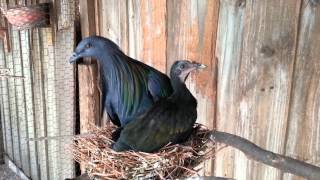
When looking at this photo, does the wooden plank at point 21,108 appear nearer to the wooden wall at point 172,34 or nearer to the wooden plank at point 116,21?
the wooden plank at point 116,21

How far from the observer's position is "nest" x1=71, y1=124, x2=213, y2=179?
112 cm

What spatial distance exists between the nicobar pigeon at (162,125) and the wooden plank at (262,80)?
406 mm

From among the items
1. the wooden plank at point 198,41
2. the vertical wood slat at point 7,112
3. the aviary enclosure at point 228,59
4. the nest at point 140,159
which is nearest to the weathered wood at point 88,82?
the aviary enclosure at point 228,59

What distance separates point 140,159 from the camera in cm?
113

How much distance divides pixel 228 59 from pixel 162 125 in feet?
1.91

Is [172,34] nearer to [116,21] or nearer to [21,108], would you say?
[116,21]

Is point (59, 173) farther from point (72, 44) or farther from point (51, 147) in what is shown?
point (72, 44)

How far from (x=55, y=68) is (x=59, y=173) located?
30.9 inches

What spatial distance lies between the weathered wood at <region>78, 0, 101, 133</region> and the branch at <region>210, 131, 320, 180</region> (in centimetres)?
122

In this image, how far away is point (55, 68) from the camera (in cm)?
267

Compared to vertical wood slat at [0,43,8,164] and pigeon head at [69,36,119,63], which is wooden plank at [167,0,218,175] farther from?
vertical wood slat at [0,43,8,164]

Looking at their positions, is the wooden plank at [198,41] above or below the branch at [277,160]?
above

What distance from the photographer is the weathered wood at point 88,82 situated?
7.34ft

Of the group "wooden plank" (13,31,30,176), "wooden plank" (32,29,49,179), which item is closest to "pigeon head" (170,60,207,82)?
"wooden plank" (32,29,49,179)
